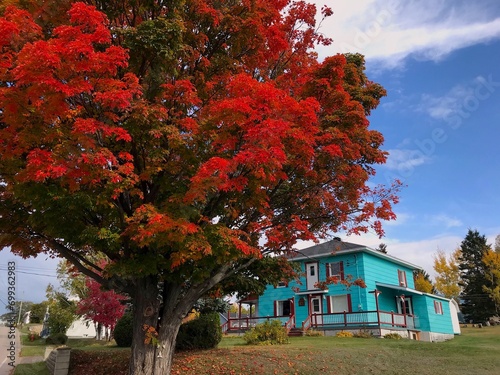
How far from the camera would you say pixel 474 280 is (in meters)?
50.1

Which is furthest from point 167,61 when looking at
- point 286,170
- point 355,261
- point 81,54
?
point 355,261

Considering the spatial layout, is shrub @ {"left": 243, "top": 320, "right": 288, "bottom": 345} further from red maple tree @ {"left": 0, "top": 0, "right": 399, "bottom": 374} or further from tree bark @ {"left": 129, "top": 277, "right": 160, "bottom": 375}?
tree bark @ {"left": 129, "top": 277, "right": 160, "bottom": 375}

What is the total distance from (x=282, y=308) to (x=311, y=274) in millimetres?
4013

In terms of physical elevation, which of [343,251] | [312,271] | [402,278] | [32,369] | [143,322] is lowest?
[32,369]

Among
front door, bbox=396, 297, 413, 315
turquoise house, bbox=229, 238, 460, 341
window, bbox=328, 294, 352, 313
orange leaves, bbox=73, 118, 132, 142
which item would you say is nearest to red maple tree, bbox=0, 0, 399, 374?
orange leaves, bbox=73, 118, 132, 142

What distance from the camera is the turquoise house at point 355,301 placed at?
84.8ft

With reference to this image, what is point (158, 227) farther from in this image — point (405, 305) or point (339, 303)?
point (405, 305)

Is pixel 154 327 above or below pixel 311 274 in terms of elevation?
below

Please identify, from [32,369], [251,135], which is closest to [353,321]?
[32,369]

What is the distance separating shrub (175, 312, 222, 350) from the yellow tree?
41869 mm

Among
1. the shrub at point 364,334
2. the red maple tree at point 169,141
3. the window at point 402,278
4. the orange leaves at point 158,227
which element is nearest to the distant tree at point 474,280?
the window at point 402,278

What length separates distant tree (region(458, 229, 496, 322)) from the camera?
47.8 metres

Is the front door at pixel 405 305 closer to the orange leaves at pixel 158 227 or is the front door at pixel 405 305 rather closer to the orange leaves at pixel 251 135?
the orange leaves at pixel 251 135

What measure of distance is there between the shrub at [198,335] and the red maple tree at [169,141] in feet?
14.0
